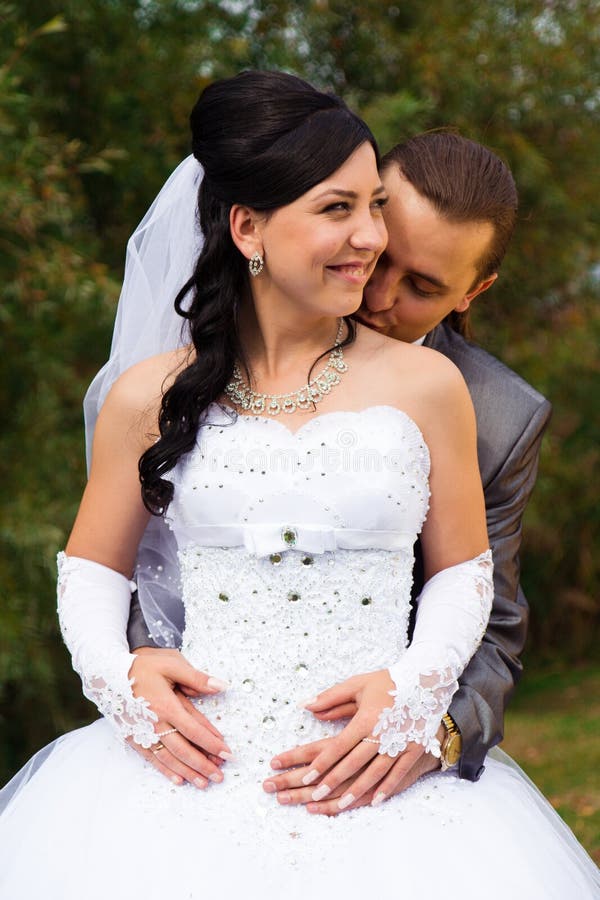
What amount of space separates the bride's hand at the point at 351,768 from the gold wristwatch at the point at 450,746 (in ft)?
0.22

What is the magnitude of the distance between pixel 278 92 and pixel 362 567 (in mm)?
975

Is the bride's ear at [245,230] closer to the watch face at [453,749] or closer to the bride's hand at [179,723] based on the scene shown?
the bride's hand at [179,723]

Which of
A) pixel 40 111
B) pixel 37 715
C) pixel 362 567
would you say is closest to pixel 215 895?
pixel 362 567

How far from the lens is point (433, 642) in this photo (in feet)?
7.22

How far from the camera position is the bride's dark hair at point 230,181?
7.25 feet

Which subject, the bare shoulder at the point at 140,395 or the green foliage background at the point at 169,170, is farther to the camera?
the green foliage background at the point at 169,170

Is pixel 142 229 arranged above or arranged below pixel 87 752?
above

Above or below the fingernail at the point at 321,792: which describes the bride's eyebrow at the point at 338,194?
above

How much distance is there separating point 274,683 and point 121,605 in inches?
17.2

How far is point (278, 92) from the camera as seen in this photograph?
224 centimetres

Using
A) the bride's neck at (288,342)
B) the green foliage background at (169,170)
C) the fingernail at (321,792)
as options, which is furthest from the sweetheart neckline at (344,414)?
the green foliage background at (169,170)

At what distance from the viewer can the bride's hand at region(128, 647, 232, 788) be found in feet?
7.10

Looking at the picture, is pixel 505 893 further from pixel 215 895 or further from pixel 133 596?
pixel 133 596

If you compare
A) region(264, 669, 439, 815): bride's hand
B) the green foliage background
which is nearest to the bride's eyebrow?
region(264, 669, 439, 815): bride's hand
